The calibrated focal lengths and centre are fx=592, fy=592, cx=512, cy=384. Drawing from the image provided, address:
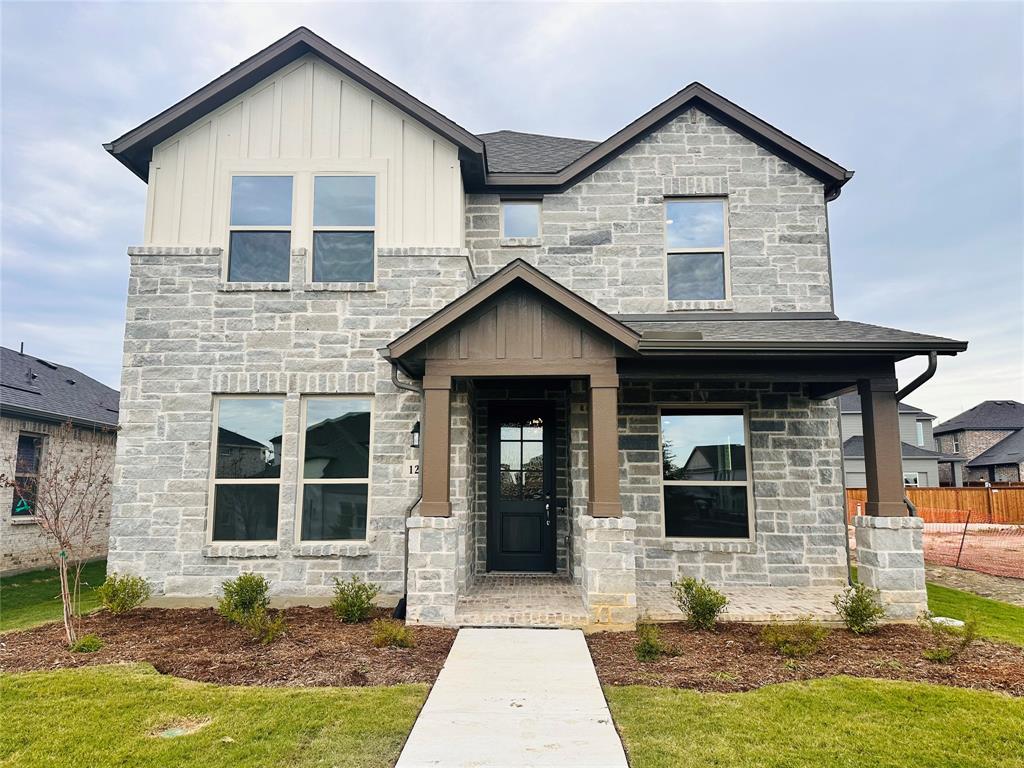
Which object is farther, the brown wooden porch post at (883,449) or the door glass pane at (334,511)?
the door glass pane at (334,511)

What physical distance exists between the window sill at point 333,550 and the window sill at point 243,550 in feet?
1.09

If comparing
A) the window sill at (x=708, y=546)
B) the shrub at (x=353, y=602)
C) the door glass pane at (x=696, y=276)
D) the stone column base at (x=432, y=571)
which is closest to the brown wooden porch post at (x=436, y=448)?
the stone column base at (x=432, y=571)

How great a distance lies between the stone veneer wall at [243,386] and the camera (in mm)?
7570

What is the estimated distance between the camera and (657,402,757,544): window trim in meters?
8.29

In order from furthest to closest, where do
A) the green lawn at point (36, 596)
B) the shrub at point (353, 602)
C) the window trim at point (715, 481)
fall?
1. the window trim at point (715, 481)
2. the green lawn at point (36, 596)
3. the shrub at point (353, 602)

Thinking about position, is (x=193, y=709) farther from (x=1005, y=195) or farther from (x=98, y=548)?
(x=1005, y=195)

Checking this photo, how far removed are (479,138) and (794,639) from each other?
25.2 feet

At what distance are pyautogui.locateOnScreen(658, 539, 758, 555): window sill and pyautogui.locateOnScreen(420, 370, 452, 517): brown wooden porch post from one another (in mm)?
3405

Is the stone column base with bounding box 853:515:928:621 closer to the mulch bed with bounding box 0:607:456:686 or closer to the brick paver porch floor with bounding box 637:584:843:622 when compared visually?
the brick paver porch floor with bounding box 637:584:843:622

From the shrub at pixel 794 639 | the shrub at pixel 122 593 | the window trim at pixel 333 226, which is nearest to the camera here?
the shrub at pixel 794 639

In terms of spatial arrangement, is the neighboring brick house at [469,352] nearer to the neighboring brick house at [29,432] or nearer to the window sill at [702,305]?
the window sill at [702,305]

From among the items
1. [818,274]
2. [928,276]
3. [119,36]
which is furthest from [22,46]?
[928,276]

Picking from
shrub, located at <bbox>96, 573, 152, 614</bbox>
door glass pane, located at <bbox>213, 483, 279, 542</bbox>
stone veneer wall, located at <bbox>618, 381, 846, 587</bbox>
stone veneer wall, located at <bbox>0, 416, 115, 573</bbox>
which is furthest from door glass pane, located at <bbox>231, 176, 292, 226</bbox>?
stone veneer wall, located at <bbox>0, 416, 115, 573</bbox>

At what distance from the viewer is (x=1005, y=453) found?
35781 millimetres
